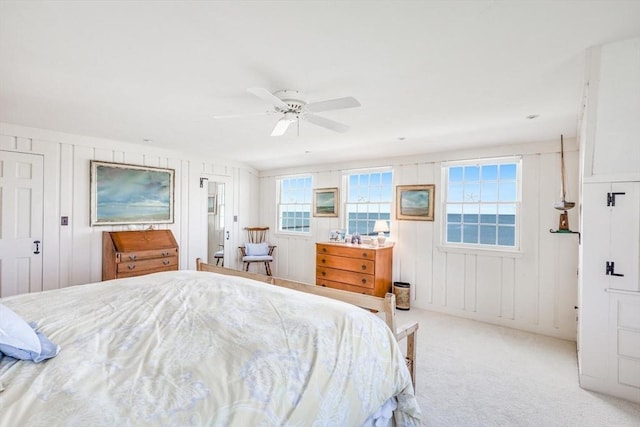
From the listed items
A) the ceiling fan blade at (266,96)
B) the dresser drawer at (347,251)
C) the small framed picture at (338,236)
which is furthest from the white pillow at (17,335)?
the small framed picture at (338,236)

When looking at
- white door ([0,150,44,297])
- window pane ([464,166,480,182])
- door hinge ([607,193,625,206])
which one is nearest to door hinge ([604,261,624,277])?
door hinge ([607,193,625,206])

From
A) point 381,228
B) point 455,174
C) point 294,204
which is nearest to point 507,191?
point 455,174

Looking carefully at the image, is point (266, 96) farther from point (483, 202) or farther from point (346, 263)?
point (483, 202)

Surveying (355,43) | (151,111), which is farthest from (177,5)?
(151,111)

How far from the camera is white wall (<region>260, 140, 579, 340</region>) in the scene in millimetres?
3604

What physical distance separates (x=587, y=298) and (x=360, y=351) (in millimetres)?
1989

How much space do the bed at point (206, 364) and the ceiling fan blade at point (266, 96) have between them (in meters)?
1.32

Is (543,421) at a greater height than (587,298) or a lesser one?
lesser

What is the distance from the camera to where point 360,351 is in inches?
60.5

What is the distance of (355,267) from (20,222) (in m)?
4.27

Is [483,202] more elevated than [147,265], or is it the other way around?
[483,202]

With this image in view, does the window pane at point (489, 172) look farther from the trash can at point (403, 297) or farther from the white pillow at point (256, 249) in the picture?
the white pillow at point (256, 249)

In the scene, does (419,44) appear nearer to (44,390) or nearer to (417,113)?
(417,113)

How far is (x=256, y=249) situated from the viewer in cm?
600
